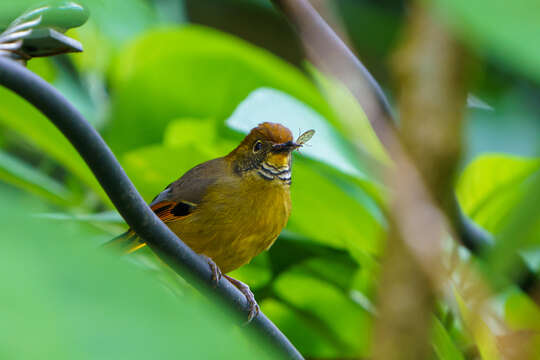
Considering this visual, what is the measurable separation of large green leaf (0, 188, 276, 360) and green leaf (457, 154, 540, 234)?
1.09 metres

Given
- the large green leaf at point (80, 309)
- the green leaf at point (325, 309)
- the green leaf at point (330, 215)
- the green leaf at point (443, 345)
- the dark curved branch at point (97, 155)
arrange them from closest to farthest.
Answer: the large green leaf at point (80, 309)
the dark curved branch at point (97, 155)
the green leaf at point (443, 345)
the green leaf at point (330, 215)
the green leaf at point (325, 309)

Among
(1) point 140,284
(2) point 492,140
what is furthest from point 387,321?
(2) point 492,140

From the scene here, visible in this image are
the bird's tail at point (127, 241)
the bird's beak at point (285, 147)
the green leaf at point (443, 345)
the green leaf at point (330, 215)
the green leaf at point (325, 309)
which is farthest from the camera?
the green leaf at point (325, 309)

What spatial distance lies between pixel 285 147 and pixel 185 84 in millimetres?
749

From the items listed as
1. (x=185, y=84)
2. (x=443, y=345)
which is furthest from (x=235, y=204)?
(x=185, y=84)

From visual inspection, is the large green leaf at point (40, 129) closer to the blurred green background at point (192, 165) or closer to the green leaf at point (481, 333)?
the blurred green background at point (192, 165)

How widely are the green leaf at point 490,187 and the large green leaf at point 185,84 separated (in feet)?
1.03

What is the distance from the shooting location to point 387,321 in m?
0.74

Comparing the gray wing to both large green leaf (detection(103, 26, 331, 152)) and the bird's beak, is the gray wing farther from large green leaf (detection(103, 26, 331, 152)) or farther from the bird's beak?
large green leaf (detection(103, 26, 331, 152))

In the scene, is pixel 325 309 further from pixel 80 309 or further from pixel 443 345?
pixel 80 309

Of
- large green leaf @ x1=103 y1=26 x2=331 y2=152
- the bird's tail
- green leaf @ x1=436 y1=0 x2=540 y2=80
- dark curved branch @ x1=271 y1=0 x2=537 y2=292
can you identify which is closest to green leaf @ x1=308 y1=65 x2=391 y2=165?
large green leaf @ x1=103 y1=26 x2=331 y2=152

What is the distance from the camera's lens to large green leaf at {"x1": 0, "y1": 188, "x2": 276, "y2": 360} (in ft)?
0.47

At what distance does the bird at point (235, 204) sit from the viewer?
69 centimetres

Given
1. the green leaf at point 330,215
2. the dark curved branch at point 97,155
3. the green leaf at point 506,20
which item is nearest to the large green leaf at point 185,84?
the green leaf at point 330,215
